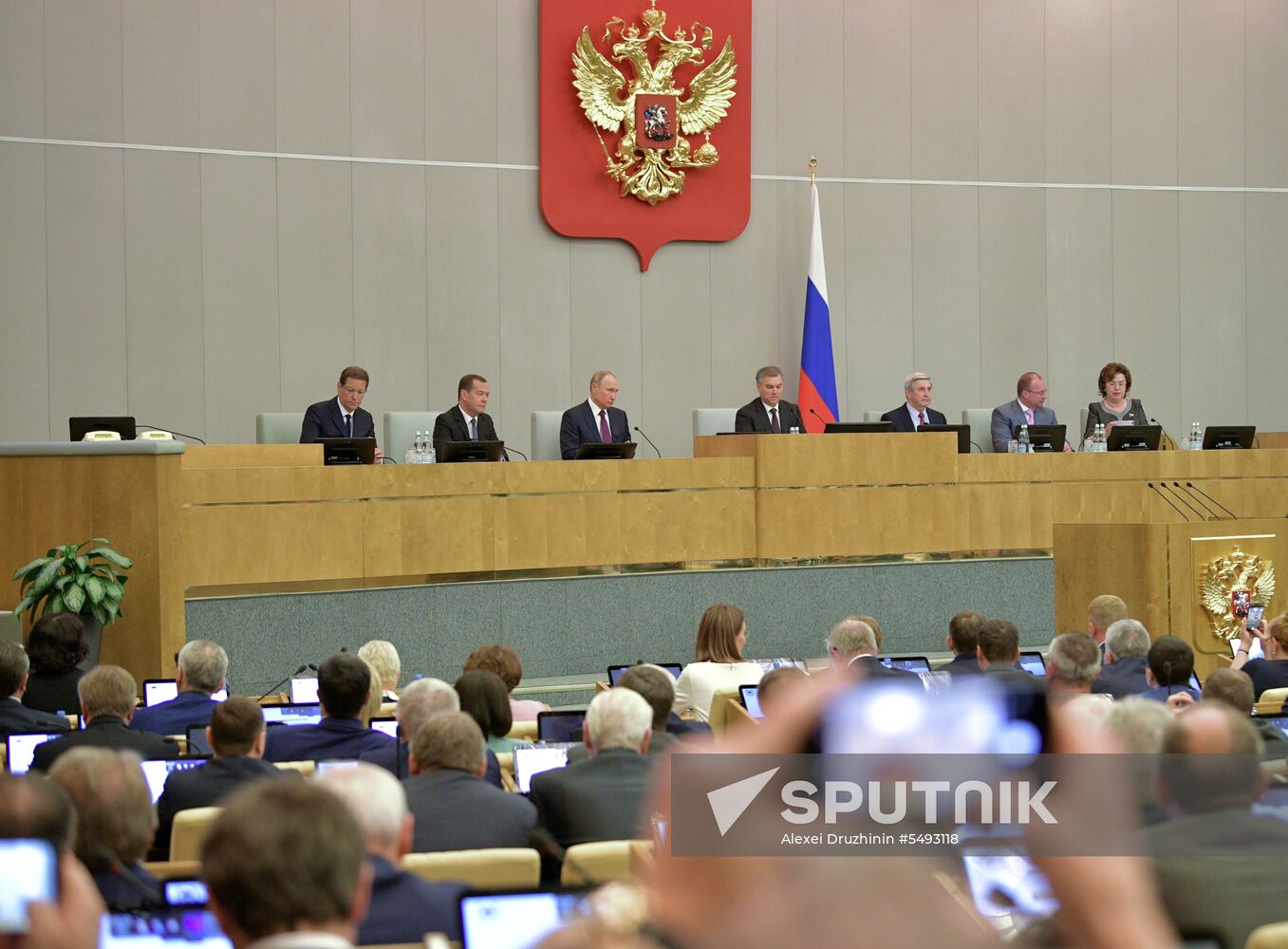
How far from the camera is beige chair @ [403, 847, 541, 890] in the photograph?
9.36ft

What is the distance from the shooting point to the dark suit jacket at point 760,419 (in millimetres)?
9672

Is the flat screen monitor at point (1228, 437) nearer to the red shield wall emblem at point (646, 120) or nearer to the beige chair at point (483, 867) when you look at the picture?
the red shield wall emblem at point (646, 120)

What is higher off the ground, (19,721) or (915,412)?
(915,412)

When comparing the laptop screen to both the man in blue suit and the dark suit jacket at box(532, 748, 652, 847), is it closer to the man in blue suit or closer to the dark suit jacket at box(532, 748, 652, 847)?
the dark suit jacket at box(532, 748, 652, 847)

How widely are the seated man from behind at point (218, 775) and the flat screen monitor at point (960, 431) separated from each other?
6292mm

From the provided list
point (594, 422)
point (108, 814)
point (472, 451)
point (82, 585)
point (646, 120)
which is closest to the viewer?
point (108, 814)

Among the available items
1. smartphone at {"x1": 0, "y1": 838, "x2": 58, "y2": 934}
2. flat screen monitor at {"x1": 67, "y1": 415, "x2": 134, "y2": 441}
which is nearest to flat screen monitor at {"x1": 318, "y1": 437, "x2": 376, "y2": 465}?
flat screen monitor at {"x1": 67, "y1": 415, "x2": 134, "y2": 441}

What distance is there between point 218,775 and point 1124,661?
11.2 ft

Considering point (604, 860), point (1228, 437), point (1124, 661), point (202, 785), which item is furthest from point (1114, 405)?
point (604, 860)

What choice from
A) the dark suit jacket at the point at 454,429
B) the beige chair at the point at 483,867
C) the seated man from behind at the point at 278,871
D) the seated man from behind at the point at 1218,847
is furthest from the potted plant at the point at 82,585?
the seated man from behind at the point at 278,871

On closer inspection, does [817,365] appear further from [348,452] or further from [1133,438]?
[348,452]

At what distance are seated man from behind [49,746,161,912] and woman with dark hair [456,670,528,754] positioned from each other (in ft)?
6.11

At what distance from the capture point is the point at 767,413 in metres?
9.77

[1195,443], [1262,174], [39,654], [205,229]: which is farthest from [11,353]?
[1262,174]
